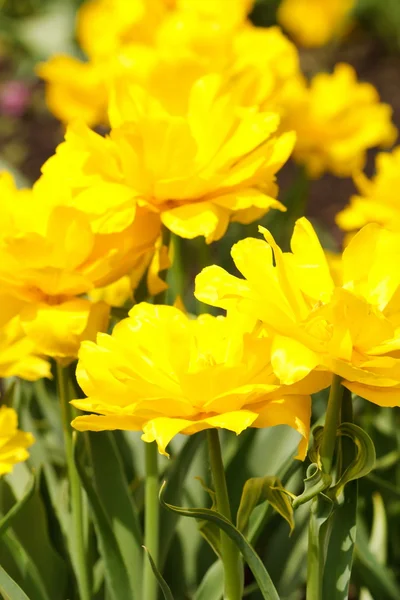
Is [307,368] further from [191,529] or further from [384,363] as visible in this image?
[191,529]

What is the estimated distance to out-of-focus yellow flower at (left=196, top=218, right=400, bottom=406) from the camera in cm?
63

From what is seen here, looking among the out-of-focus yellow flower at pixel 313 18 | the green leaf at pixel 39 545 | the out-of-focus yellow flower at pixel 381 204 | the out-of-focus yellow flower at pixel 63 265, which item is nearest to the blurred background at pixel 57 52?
the out-of-focus yellow flower at pixel 313 18

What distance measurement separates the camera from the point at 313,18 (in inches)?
134

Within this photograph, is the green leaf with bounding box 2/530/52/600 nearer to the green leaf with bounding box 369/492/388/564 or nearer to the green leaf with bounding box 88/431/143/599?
the green leaf with bounding box 88/431/143/599

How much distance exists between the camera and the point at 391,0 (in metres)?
3.64

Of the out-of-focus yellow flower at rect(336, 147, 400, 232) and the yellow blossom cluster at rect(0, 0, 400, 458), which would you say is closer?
the yellow blossom cluster at rect(0, 0, 400, 458)

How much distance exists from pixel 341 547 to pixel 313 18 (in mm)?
2899

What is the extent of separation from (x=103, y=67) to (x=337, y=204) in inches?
56.5

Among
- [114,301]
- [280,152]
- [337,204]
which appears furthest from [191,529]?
[337,204]

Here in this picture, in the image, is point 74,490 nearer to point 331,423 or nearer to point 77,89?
point 331,423

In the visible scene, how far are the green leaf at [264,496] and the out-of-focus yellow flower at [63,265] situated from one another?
7.5 inches

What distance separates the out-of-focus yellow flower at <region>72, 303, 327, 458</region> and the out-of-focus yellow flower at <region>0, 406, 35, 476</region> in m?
0.16

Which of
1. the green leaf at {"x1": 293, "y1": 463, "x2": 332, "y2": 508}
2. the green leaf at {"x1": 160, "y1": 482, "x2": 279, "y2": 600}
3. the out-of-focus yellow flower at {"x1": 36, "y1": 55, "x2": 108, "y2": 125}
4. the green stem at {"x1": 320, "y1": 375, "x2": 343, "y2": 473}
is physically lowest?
the out-of-focus yellow flower at {"x1": 36, "y1": 55, "x2": 108, "y2": 125}

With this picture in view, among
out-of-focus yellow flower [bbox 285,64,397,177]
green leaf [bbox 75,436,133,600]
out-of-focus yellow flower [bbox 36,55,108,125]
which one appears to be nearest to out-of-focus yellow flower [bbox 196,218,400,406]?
green leaf [bbox 75,436,133,600]
